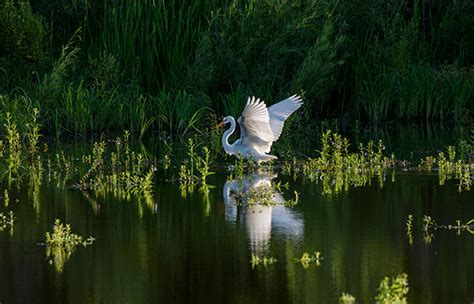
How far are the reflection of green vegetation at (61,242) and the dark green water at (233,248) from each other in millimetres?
70

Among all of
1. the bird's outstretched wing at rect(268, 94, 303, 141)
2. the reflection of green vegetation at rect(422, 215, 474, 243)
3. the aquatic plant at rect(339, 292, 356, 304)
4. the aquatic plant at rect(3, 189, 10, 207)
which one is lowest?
the aquatic plant at rect(339, 292, 356, 304)

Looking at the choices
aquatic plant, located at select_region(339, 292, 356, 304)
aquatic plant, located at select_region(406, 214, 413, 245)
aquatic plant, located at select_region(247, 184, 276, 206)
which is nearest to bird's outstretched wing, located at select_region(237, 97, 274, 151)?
aquatic plant, located at select_region(247, 184, 276, 206)

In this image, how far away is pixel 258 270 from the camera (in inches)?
293

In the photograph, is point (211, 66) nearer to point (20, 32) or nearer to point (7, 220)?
point (20, 32)

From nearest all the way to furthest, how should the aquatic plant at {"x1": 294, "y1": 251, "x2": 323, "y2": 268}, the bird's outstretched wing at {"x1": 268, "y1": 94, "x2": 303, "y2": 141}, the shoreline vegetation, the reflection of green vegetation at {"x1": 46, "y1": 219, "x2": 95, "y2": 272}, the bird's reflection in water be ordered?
the aquatic plant at {"x1": 294, "y1": 251, "x2": 323, "y2": 268} → the reflection of green vegetation at {"x1": 46, "y1": 219, "x2": 95, "y2": 272} → the bird's reflection in water → the bird's outstretched wing at {"x1": 268, "y1": 94, "x2": 303, "y2": 141} → the shoreline vegetation

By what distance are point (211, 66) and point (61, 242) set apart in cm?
1063

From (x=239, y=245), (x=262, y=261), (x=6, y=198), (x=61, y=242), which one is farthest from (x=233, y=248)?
(x=6, y=198)

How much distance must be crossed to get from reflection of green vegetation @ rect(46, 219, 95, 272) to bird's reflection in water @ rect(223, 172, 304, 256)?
1.24 meters

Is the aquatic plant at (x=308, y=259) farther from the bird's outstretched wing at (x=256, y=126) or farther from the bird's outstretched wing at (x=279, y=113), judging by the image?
the bird's outstretched wing at (x=279, y=113)

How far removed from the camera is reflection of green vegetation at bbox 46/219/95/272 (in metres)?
8.05

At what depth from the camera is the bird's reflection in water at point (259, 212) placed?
341 inches

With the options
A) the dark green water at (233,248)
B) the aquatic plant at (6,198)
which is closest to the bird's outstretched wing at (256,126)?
the dark green water at (233,248)

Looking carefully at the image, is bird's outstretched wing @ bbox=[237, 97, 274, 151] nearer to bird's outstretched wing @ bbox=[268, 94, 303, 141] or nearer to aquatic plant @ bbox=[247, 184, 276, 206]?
bird's outstretched wing @ bbox=[268, 94, 303, 141]

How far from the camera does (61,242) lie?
826cm
